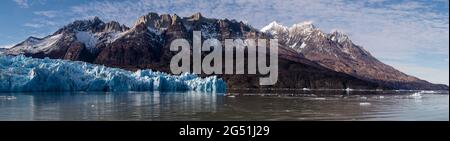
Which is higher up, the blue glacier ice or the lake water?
the blue glacier ice

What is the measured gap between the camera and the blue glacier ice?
169 ft

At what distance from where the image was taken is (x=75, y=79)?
59219mm

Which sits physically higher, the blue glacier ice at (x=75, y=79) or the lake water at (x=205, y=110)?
the blue glacier ice at (x=75, y=79)

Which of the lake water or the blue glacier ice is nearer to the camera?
the lake water

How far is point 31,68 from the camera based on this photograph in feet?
171

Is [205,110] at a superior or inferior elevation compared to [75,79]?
inferior

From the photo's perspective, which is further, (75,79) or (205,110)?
(75,79)

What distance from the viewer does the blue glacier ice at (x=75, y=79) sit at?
51.4 meters

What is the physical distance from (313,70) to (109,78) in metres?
134

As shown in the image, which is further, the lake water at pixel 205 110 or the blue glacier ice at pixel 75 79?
the blue glacier ice at pixel 75 79
